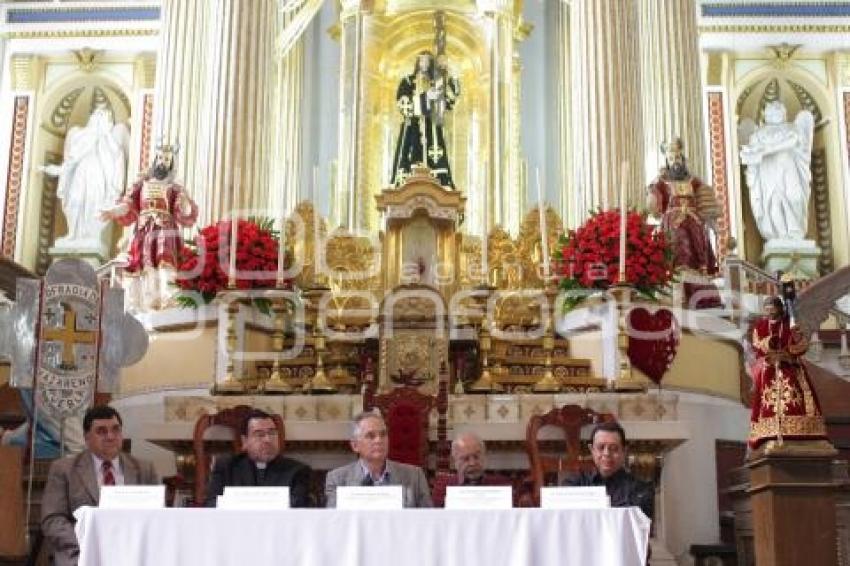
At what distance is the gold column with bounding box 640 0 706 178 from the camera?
13359 mm

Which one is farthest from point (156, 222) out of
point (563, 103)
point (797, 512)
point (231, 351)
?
point (563, 103)

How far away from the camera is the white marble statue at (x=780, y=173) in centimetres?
1744

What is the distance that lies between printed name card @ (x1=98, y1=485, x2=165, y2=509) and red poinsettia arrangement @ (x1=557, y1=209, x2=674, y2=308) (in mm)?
5075

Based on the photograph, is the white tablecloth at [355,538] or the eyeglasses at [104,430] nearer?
the white tablecloth at [355,538]

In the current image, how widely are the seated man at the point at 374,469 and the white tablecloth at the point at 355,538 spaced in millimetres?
1252

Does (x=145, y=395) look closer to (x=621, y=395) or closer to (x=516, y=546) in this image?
(x=621, y=395)

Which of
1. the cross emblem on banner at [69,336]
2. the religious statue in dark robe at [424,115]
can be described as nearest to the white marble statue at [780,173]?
A: the religious statue in dark robe at [424,115]

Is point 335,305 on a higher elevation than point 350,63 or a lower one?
lower

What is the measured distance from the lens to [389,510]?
4164 millimetres

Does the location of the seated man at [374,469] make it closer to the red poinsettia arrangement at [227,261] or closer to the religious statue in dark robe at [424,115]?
the red poinsettia arrangement at [227,261]

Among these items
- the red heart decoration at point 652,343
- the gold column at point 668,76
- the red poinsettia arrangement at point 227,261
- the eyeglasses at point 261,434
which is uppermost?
the gold column at point 668,76

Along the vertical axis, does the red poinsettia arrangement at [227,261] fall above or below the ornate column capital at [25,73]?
below

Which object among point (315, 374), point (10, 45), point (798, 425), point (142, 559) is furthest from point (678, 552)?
point (10, 45)

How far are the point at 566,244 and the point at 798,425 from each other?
12.2ft
